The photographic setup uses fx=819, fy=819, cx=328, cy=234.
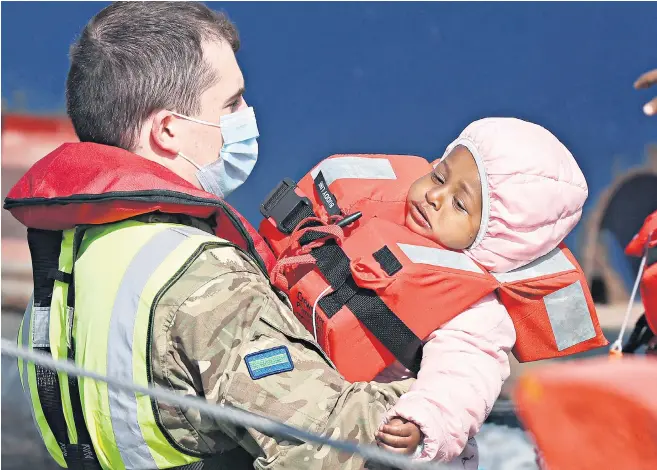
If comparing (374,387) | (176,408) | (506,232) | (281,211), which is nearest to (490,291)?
(506,232)

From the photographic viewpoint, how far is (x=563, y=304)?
195 centimetres

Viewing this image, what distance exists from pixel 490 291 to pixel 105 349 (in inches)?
33.2

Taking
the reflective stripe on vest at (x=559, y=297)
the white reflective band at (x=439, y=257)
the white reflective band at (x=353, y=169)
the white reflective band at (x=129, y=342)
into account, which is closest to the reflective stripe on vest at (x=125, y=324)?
the white reflective band at (x=129, y=342)

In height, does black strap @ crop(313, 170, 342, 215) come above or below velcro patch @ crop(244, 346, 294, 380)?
above

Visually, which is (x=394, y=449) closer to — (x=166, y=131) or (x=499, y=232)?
(x=499, y=232)

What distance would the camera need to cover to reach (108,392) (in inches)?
58.9

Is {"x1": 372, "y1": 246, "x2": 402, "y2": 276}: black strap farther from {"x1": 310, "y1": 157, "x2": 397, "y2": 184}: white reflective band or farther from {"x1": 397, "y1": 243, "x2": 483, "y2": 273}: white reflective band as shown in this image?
{"x1": 310, "y1": 157, "x2": 397, "y2": 184}: white reflective band

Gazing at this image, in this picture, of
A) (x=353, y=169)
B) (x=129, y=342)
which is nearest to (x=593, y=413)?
(x=129, y=342)

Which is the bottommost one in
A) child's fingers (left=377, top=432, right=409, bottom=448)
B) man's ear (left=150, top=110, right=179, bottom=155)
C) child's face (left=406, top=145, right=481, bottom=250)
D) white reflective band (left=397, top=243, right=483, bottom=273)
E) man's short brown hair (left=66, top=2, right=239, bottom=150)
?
child's fingers (left=377, top=432, right=409, bottom=448)

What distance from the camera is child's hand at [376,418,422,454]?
1.49 metres

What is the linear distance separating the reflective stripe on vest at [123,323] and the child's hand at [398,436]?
35 cm

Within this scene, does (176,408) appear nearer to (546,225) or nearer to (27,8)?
(546,225)

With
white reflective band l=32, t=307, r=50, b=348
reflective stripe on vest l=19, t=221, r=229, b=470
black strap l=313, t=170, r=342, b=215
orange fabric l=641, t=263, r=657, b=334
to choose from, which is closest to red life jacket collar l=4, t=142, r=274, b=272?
reflective stripe on vest l=19, t=221, r=229, b=470

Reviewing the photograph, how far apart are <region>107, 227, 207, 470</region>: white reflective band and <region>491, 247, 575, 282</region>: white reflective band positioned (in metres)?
0.80
